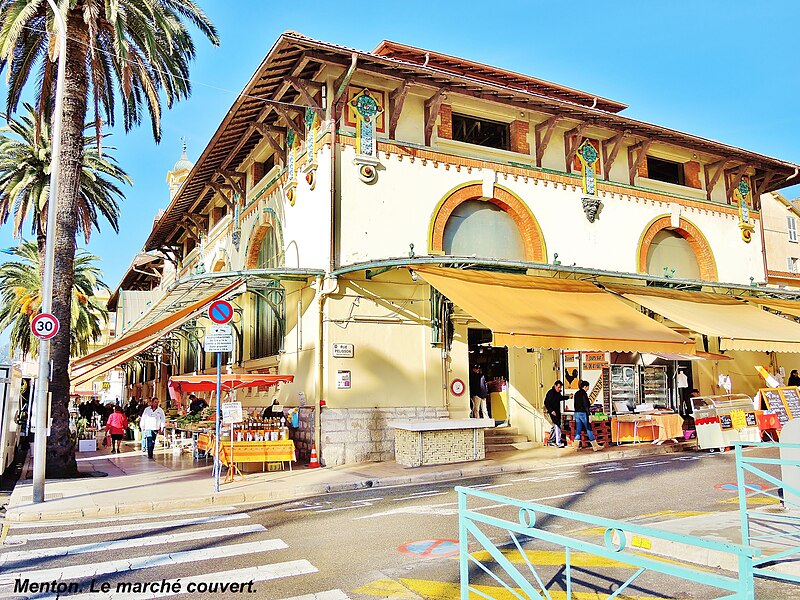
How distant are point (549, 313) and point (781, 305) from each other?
982 cm

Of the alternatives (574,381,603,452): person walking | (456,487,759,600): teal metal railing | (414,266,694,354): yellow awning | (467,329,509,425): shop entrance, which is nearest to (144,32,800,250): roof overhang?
(414,266,694,354): yellow awning

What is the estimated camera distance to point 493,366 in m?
19.0

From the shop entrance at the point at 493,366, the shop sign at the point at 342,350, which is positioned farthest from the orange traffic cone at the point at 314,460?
the shop entrance at the point at 493,366

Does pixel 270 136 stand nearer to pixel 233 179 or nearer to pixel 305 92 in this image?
pixel 305 92

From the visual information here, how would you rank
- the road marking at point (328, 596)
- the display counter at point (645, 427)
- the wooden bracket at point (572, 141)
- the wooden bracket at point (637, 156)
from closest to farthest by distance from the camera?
1. the road marking at point (328, 596)
2. the display counter at point (645, 427)
3. the wooden bracket at point (572, 141)
4. the wooden bracket at point (637, 156)

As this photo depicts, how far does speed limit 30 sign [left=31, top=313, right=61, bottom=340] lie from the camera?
1138 centimetres

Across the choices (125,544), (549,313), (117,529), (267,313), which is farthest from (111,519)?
(267,313)

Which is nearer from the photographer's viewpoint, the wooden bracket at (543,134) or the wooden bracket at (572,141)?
the wooden bracket at (543,134)

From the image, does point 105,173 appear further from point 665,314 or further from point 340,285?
point 665,314

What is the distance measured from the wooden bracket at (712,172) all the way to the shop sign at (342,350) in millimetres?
12841

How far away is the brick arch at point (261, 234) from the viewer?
1862 cm

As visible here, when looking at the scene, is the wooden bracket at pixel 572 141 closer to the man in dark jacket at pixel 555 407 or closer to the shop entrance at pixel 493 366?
the shop entrance at pixel 493 366

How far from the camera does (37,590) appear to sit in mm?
5973

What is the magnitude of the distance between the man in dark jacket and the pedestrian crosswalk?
31.6ft
